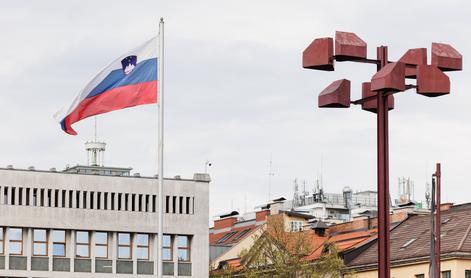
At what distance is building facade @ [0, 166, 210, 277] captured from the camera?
96.4 m

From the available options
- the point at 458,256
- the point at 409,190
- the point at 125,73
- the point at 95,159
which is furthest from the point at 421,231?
the point at 125,73

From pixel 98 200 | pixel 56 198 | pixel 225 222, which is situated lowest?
pixel 225 222

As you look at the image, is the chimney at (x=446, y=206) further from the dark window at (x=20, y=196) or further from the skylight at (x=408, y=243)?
the dark window at (x=20, y=196)

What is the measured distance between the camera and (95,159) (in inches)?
4338

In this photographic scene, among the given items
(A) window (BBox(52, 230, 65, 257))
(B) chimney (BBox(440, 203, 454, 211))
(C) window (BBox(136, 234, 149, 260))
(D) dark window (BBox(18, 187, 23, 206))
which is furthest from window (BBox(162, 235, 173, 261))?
(B) chimney (BBox(440, 203, 454, 211))

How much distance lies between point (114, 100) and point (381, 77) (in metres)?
12.2

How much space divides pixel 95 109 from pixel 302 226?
252 feet

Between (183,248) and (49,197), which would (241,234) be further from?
(49,197)

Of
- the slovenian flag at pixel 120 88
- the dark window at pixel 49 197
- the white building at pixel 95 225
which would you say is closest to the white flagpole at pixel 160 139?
the slovenian flag at pixel 120 88

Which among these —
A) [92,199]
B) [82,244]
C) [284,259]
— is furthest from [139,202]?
[284,259]

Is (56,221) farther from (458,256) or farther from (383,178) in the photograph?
(383,178)

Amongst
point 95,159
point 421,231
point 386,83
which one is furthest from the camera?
point 95,159

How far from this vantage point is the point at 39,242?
97250 mm

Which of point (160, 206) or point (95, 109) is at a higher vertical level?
point (95, 109)
